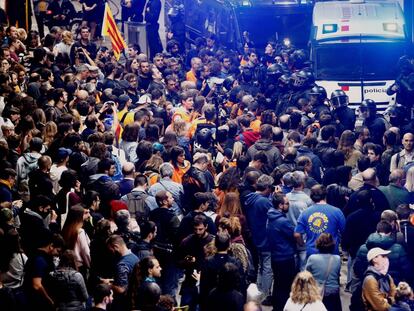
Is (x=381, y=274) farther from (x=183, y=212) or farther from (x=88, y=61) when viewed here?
(x=88, y=61)

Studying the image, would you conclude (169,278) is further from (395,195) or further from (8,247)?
(395,195)

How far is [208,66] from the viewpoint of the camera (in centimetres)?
2683

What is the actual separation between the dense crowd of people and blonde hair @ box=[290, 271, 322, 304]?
0.04ft

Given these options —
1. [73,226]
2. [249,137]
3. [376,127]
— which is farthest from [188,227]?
[376,127]

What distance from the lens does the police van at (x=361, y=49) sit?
1093 inches

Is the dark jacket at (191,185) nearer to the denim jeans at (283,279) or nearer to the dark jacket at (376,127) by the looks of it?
the denim jeans at (283,279)

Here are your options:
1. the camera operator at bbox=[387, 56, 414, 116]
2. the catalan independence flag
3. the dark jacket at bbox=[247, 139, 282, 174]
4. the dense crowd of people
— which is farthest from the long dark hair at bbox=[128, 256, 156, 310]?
the camera operator at bbox=[387, 56, 414, 116]

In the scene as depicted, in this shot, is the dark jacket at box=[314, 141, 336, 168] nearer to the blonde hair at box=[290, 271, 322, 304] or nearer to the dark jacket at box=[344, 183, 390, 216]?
the dark jacket at box=[344, 183, 390, 216]

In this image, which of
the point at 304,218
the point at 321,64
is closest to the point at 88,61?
the point at 321,64

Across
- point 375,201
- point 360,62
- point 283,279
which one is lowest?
point 283,279

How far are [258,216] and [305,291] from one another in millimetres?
3391

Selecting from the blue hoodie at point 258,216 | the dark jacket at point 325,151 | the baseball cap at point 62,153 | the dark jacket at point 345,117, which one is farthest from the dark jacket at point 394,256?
the dark jacket at point 345,117

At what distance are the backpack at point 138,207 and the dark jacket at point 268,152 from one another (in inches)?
127

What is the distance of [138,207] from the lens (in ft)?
47.8
